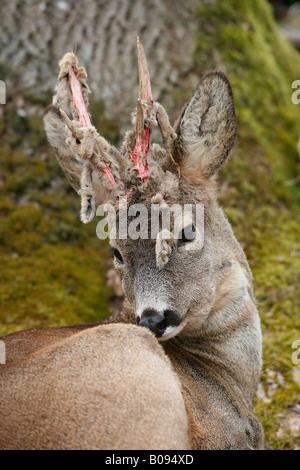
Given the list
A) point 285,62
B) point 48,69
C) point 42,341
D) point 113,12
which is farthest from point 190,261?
point 285,62

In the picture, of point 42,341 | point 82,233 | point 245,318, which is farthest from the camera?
point 82,233

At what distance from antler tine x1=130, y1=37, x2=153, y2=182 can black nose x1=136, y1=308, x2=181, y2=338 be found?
92cm

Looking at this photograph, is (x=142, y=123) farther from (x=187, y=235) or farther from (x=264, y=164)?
(x=264, y=164)

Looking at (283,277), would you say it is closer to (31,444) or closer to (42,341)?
(42,341)

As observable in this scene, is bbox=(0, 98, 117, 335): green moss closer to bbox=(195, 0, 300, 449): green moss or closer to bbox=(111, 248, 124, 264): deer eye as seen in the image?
bbox=(195, 0, 300, 449): green moss

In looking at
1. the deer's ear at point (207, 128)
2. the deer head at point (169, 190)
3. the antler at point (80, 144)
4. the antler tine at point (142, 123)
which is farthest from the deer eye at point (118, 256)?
the deer's ear at point (207, 128)

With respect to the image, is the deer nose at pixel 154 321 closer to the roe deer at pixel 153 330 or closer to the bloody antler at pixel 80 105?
the roe deer at pixel 153 330

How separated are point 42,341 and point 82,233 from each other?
302 centimetres

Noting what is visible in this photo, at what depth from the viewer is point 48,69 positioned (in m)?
8.09

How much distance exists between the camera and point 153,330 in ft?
13.5

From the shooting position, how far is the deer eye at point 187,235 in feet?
14.7

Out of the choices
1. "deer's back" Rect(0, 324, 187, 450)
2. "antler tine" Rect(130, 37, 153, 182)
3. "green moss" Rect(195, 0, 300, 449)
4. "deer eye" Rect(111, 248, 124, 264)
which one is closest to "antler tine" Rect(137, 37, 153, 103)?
"antler tine" Rect(130, 37, 153, 182)

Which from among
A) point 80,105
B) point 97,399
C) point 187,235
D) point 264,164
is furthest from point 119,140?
point 97,399

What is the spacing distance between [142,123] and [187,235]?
0.81 meters
